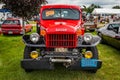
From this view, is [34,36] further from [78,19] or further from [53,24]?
[78,19]

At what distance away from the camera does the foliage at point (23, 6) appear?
24.9 meters

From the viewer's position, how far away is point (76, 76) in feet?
31.0

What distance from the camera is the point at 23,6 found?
2553 centimetres

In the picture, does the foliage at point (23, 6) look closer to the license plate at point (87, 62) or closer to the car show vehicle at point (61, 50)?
the car show vehicle at point (61, 50)

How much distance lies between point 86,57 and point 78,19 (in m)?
2.18

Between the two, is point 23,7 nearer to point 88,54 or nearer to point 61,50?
point 61,50

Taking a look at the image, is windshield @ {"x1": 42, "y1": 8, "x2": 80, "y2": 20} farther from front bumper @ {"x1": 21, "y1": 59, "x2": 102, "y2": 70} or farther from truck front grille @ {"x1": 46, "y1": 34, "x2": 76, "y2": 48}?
front bumper @ {"x1": 21, "y1": 59, "x2": 102, "y2": 70}

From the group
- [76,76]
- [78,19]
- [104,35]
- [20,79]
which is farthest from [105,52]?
[20,79]

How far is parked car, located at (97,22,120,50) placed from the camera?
1341cm

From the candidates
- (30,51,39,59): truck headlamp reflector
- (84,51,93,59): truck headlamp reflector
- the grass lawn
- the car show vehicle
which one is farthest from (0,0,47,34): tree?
(84,51,93,59): truck headlamp reflector

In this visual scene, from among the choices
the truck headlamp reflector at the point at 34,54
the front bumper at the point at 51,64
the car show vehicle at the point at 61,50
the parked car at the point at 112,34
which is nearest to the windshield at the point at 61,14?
the car show vehicle at the point at 61,50

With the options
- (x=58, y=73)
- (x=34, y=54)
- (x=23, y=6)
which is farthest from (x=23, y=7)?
(x=34, y=54)

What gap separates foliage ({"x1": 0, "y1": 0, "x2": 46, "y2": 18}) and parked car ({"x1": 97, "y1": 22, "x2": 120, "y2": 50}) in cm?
953

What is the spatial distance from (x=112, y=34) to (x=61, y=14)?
14.5 ft
